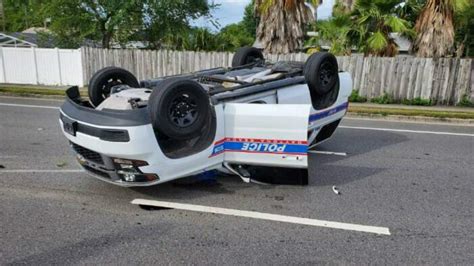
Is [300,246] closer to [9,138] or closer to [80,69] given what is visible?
[9,138]

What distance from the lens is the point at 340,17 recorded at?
1345cm

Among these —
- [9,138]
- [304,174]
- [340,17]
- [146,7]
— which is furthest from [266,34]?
[304,174]

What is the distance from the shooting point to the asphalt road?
329 cm

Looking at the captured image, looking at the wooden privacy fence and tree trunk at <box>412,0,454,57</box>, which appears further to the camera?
the wooden privacy fence

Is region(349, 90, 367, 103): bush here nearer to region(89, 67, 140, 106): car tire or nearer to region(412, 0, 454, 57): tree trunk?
region(412, 0, 454, 57): tree trunk

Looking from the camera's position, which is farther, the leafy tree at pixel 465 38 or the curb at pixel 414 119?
the leafy tree at pixel 465 38

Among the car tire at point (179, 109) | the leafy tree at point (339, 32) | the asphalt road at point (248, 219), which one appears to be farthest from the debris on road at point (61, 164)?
the leafy tree at point (339, 32)

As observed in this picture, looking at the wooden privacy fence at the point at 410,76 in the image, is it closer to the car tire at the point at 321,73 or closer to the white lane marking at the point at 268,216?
the car tire at the point at 321,73

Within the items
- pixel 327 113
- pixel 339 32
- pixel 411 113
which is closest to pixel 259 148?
pixel 327 113

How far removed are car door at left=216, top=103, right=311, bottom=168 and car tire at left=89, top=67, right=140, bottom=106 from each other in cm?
182

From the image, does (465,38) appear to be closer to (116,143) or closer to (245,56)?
(245,56)

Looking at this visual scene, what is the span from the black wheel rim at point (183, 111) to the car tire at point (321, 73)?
223 centimetres

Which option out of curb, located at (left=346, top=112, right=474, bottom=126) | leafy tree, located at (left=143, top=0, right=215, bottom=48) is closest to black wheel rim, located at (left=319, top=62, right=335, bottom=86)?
curb, located at (left=346, top=112, right=474, bottom=126)

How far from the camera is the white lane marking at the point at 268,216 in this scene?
149 inches
